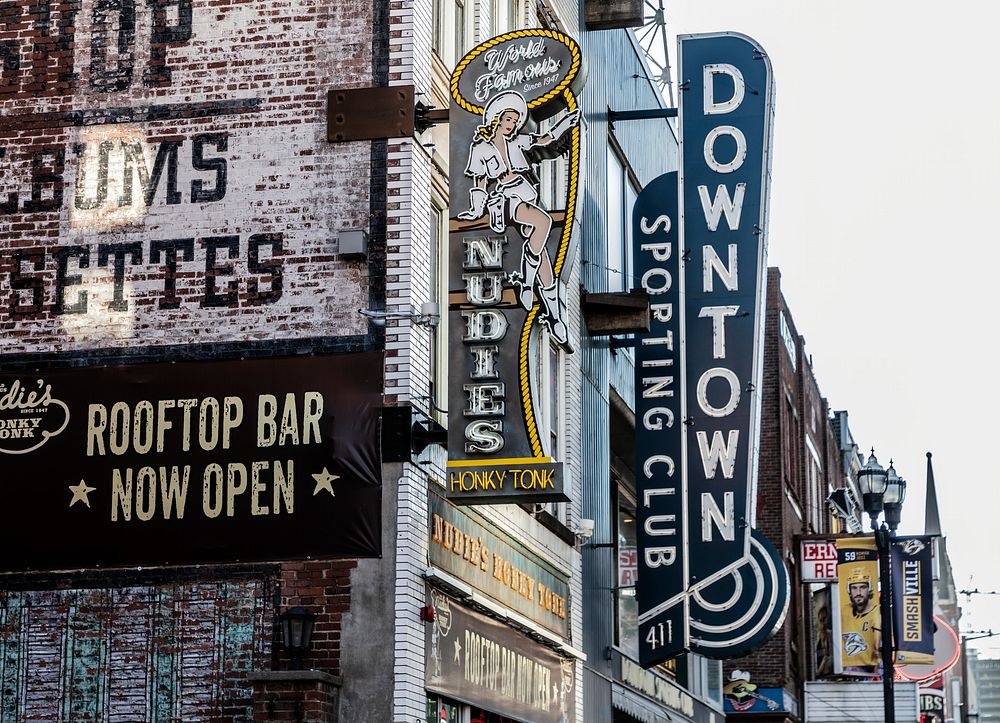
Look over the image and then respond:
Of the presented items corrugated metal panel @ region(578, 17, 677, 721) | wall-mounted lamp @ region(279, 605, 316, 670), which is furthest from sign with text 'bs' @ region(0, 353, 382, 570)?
corrugated metal panel @ region(578, 17, 677, 721)

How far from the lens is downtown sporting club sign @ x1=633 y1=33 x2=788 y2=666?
25.5m

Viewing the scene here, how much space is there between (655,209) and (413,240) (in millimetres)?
10348

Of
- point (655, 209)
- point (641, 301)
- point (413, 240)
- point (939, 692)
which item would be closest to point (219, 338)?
point (413, 240)

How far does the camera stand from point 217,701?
1780 cm

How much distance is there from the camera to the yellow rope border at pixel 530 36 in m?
19.0

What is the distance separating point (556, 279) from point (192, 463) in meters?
4.32

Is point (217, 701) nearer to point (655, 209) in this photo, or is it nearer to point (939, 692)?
point (655, 209)

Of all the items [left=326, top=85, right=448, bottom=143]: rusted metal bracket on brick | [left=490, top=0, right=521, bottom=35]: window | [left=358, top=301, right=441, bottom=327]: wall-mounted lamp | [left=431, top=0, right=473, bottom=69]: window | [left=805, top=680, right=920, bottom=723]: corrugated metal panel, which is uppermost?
[left=490, top=0, right=521, bottom=35]: window

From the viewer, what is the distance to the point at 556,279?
730 inches

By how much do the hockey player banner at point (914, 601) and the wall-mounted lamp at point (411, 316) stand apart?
23.9m

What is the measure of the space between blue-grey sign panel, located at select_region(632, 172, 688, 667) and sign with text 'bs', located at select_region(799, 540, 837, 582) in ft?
52.9

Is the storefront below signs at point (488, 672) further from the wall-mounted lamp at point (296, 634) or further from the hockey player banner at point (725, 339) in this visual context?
the hockey player banner at point (725, 339)

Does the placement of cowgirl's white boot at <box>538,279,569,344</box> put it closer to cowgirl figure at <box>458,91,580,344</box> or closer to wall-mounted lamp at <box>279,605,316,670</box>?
cowgirl figure at <box>458,91,580,344</box>

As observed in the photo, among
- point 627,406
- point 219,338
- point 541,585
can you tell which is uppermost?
point 627,406
